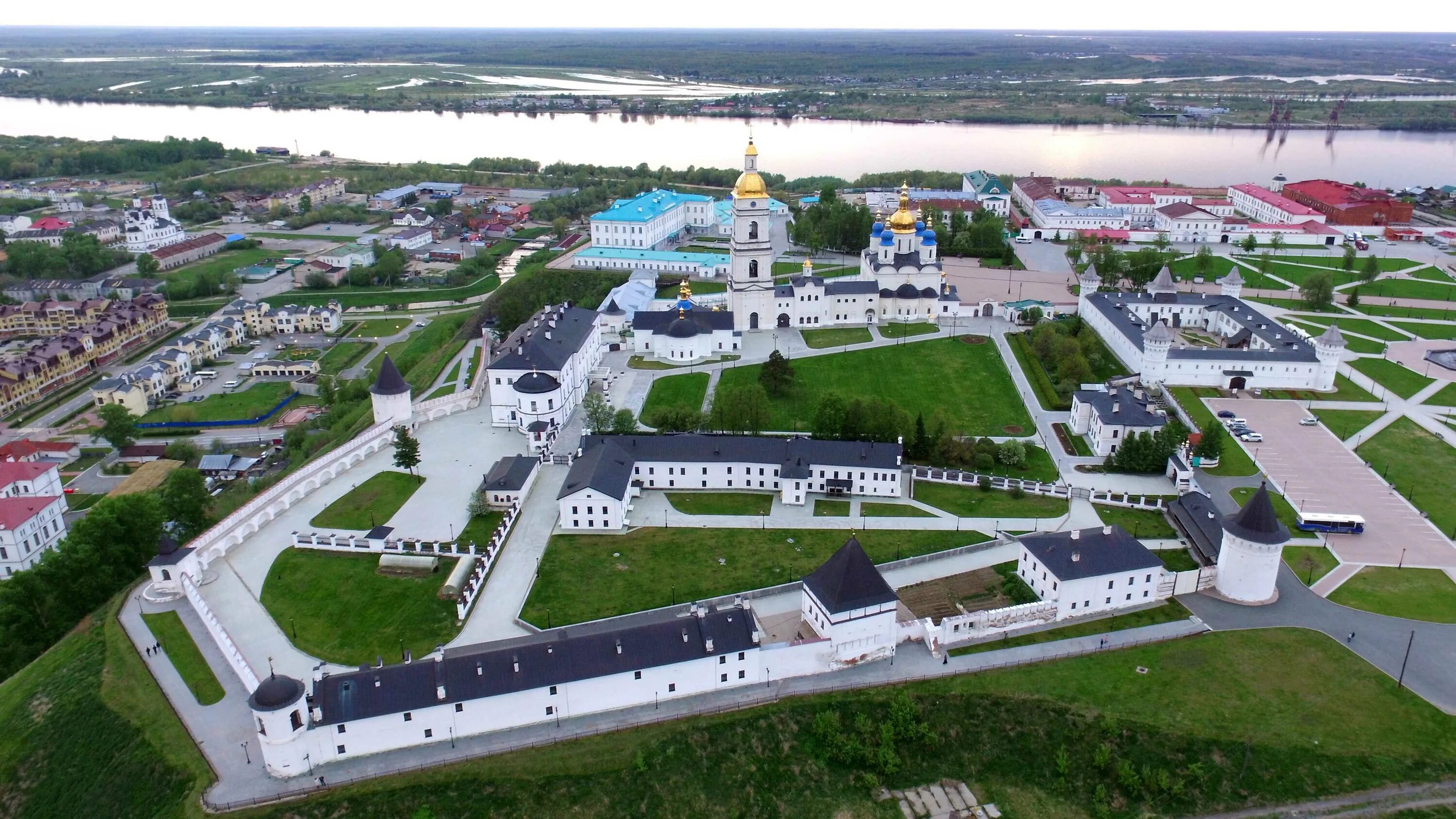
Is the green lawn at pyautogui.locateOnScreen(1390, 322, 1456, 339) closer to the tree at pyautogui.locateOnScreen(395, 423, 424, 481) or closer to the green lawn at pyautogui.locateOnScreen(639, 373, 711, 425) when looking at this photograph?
the green lawn at pyautogui.locateOnScreen(639, 373, 711, 425)

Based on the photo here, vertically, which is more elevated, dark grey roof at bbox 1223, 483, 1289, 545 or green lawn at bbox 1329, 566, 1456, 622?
dark grey roof at bbox 1223, 483, 1289, 545

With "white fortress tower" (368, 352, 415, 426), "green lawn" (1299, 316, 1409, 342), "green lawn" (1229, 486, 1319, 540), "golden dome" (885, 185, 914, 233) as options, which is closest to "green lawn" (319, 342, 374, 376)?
"white fortress tower" (368, 352, 415, 426)

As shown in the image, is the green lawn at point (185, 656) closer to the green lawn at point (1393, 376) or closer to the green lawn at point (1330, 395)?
the green lawn at point (1330, 395)

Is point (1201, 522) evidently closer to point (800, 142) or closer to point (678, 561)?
point (678, 561)

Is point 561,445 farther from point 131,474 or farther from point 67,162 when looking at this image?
point 67,162

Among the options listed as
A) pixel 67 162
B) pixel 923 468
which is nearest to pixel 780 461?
pixel 923 468

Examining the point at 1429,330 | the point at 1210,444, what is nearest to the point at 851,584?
the point at 1210,444
